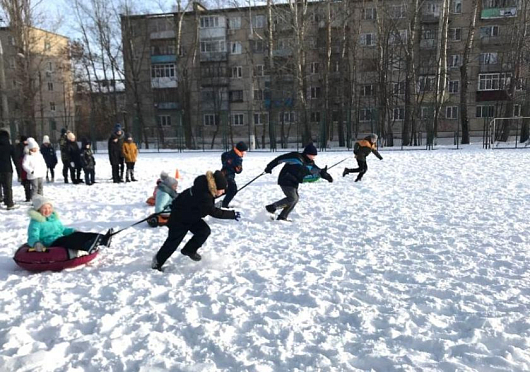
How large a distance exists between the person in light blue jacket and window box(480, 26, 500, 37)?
4206 cm

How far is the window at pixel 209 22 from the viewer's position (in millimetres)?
Result: 40844

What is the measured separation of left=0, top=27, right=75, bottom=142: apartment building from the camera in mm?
31877

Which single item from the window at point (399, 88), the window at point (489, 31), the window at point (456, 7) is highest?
the window at point (456, 7)

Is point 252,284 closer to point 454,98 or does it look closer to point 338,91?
point 338,91

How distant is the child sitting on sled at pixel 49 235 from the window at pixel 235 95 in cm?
3942

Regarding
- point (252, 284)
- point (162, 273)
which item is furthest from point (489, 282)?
point (162, 273)

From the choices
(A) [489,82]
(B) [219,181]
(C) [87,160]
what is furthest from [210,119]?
(B) [219,181]

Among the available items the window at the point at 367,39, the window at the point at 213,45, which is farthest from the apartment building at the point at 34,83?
the window at the point at 367,39

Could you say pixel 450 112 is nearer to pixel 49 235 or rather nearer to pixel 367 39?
pixel 367 39

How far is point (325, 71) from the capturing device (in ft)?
102

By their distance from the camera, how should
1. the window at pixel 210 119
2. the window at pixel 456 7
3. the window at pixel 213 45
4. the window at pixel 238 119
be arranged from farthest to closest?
the window at pixel 210 119, the window at pixel 238 119, the window at pixel 213 45, the window at pixel 456 7

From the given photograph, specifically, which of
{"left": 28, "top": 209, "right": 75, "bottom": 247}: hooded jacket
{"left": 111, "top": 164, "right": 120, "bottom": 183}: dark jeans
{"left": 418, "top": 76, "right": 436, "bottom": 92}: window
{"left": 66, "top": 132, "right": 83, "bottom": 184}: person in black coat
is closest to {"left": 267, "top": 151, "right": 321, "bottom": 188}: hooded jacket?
{"left": 28, "top": 209, "right": 75, "bottom": 247}: hooded jacket

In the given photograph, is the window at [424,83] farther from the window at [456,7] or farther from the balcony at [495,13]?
the window at [456,7]

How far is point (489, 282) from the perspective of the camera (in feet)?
14.8
